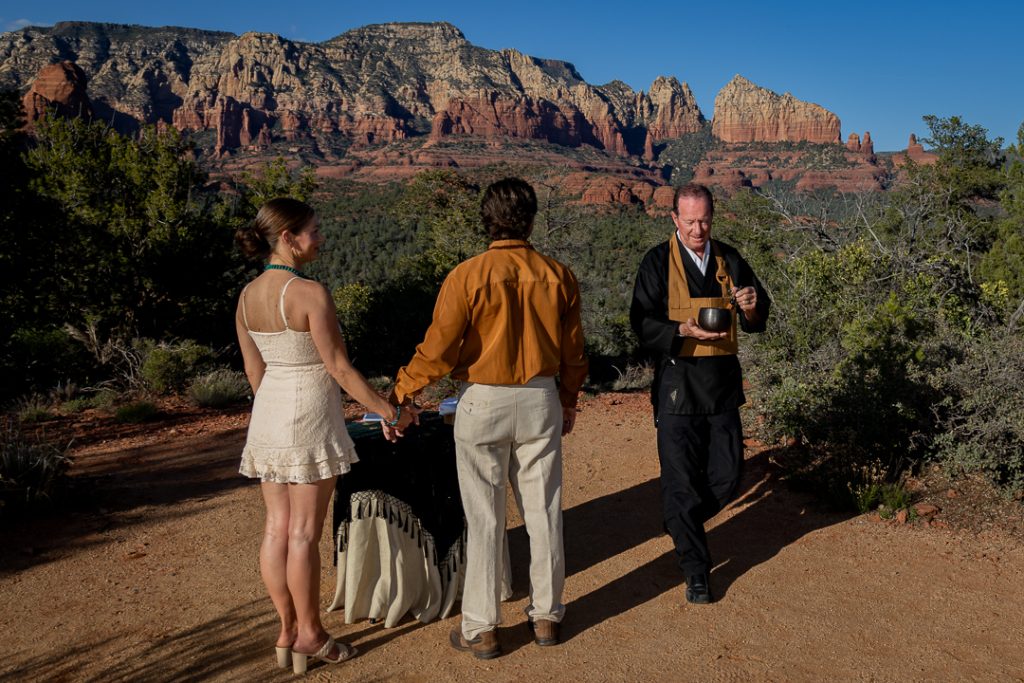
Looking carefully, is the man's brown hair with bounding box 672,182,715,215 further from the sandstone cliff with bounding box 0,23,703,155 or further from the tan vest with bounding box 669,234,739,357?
the sandstone cliff with bounding box 0,23,703,155

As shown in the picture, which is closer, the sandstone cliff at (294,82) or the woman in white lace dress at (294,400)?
the woman in white lace dress at (294,400)

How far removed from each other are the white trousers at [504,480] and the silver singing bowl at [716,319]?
0.82 meters

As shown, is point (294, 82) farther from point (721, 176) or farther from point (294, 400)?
point (294, 400)

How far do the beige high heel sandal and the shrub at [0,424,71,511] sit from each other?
2771 millimetres

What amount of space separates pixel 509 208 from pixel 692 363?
1.30 meters

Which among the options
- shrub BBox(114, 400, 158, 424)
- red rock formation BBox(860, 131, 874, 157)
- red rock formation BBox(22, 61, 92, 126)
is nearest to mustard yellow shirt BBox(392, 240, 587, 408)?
shrub BBox(114, 400, 158, 424)

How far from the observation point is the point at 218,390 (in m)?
8.82

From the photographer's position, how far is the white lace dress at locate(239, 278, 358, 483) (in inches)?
105

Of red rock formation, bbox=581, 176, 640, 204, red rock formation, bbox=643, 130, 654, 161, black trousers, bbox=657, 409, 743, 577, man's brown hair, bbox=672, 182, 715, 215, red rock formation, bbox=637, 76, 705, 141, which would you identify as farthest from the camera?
red rock formation, bbox=637, 76, 705, 141

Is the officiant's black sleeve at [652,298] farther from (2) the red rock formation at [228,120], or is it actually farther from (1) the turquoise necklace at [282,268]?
(2) the red rock formation at [228,120]

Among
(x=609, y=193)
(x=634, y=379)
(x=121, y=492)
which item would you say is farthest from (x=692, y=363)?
(x=609, y=193)

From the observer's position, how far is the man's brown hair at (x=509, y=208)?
2.76 meters

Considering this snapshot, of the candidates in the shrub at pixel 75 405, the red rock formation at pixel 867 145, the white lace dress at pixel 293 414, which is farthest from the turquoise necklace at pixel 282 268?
the red rock formation at pixel 867 145

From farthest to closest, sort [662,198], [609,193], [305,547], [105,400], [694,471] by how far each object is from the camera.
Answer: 1. [662,198]
2. [609,193]
3. [105,400]
4. [694,471]
5. [305,547]
